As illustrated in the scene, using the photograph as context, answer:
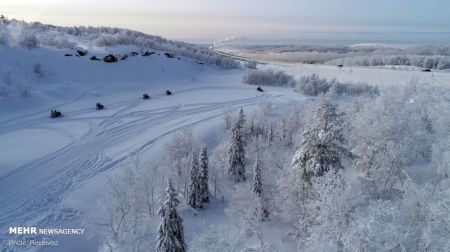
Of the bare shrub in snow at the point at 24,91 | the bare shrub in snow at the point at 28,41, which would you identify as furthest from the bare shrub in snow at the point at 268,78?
the bare shrub in snow at the point at 24,91

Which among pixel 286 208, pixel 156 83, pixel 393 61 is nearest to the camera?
pixel 286 208

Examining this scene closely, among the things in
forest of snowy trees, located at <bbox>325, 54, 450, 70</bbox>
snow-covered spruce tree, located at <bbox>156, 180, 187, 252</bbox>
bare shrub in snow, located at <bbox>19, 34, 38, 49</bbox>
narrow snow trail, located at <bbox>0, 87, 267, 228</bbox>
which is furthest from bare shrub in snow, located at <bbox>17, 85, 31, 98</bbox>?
forest of snowy trees, located at <bbox>325, 54, 450, 70</bbox>

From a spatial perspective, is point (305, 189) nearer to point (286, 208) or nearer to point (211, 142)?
point (286, 208)

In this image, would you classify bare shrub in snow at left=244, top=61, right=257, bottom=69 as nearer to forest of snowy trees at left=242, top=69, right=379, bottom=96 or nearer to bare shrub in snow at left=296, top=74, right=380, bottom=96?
forest of snowy trees at left=242, top=69, right=379, bottom=96

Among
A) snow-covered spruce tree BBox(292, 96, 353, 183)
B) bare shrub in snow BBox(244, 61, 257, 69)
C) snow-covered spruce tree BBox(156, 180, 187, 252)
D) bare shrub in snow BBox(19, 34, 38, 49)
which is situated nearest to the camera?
snow-covered spruce tree BBox(156, 180, 187, 252)

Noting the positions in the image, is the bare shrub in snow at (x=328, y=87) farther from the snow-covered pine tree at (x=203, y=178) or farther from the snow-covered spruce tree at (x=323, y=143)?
the snow-covered spruce tree at (x=323, y=143)

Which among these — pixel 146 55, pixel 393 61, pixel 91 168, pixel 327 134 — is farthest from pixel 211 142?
pixel 393 61

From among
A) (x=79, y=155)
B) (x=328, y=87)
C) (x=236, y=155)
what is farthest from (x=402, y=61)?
(x=79, y=155)
